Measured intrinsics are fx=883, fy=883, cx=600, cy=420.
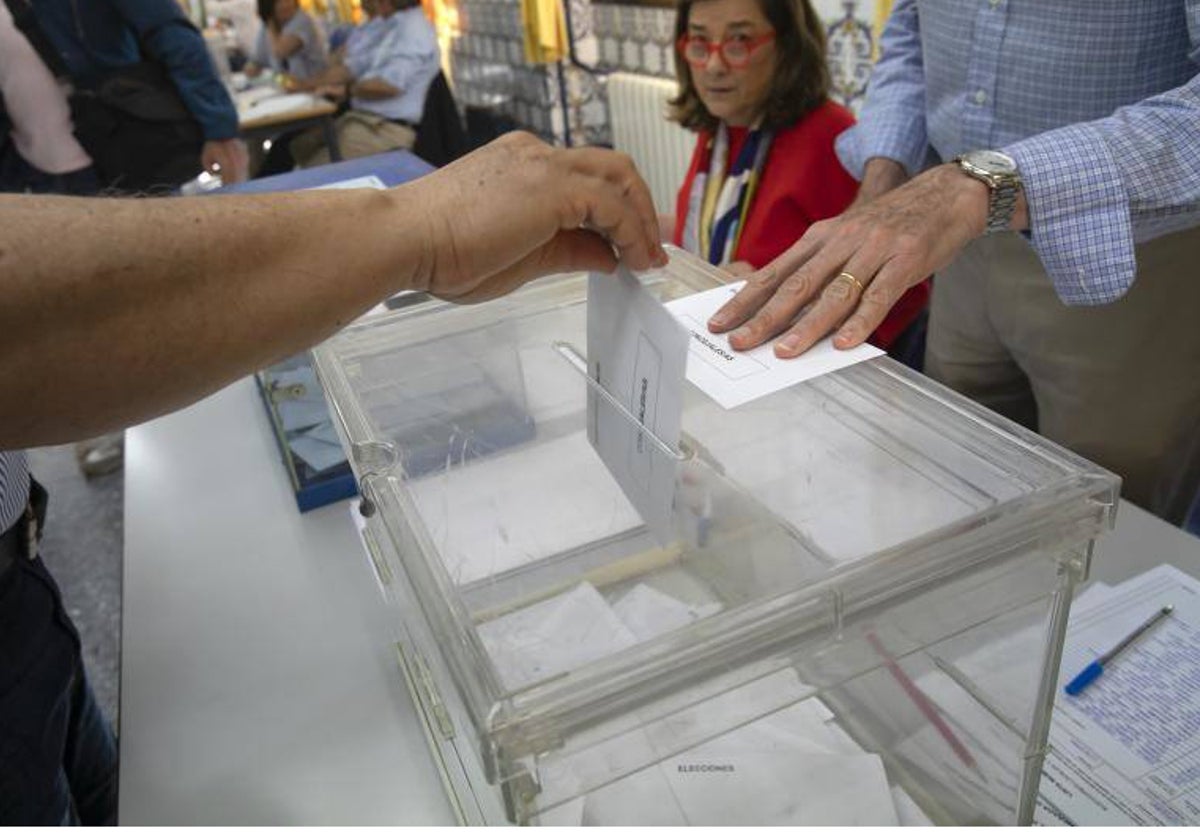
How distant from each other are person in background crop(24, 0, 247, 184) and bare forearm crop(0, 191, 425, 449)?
2.10 meters

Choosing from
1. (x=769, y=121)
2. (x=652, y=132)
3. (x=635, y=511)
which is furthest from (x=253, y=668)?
(x=652, y=132)

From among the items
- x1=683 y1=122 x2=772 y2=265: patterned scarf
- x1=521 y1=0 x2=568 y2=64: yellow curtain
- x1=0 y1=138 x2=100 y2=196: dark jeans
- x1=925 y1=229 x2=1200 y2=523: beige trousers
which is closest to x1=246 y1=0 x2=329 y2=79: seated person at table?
x1=521 y1=0 x2=568 y2=64: yellow curtain

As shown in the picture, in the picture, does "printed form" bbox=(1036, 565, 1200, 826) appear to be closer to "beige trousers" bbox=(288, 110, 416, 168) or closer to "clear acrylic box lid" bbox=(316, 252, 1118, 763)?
"clear acrylic box lid" bbox=(316, 252, 1118, 763)

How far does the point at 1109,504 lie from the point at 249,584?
810 mm

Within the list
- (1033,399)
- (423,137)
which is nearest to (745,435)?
(1033,399)

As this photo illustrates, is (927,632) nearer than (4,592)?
Yes

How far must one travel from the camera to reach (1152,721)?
693 mm

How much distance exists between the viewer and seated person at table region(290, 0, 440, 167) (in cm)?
380

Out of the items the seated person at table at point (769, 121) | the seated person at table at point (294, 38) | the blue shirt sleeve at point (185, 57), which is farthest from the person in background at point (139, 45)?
the seated person at table at point (294, 38)

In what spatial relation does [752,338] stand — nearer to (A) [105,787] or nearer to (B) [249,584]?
(B) [249,584]

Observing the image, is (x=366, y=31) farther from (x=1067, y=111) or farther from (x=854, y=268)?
(x=854, y=268)

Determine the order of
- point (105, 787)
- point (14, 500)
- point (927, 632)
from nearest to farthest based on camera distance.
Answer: point (927, 632), point (14, 500), point (105, 787)

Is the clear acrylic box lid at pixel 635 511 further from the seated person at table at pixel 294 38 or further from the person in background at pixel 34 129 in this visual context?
the seated person at table at pixel 294 38

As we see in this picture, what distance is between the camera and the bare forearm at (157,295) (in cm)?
43
